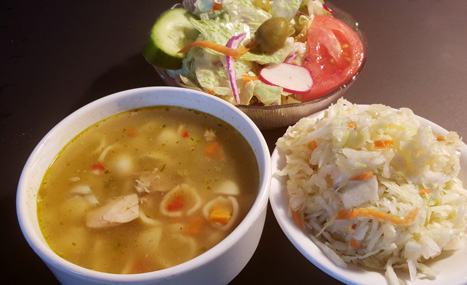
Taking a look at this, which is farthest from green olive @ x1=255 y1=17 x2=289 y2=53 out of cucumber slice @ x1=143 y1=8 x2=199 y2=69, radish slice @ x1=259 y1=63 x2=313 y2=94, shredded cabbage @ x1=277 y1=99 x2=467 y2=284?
shredded cabbage @ x1=277 y1=99 x2=467 y2=284

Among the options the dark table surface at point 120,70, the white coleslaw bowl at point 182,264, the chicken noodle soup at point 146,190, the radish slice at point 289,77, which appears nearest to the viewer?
the white coleslaw bowl at point 182,264

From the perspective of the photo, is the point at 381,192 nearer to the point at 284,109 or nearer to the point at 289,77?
the point at 284,109

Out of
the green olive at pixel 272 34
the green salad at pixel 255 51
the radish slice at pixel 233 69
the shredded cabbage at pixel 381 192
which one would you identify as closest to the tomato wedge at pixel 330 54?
the green salad at pixel 255 51

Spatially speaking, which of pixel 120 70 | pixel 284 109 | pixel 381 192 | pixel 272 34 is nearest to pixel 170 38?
pixel 120 70

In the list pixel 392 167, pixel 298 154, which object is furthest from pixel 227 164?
pixel 392 167

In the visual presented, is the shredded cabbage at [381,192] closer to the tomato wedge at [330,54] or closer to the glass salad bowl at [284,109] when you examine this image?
the glass salad bowl at [284,109]

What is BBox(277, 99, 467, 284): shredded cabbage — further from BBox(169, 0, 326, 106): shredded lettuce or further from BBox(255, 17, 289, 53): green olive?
BBox(255, 17, 289, 53): green olive
